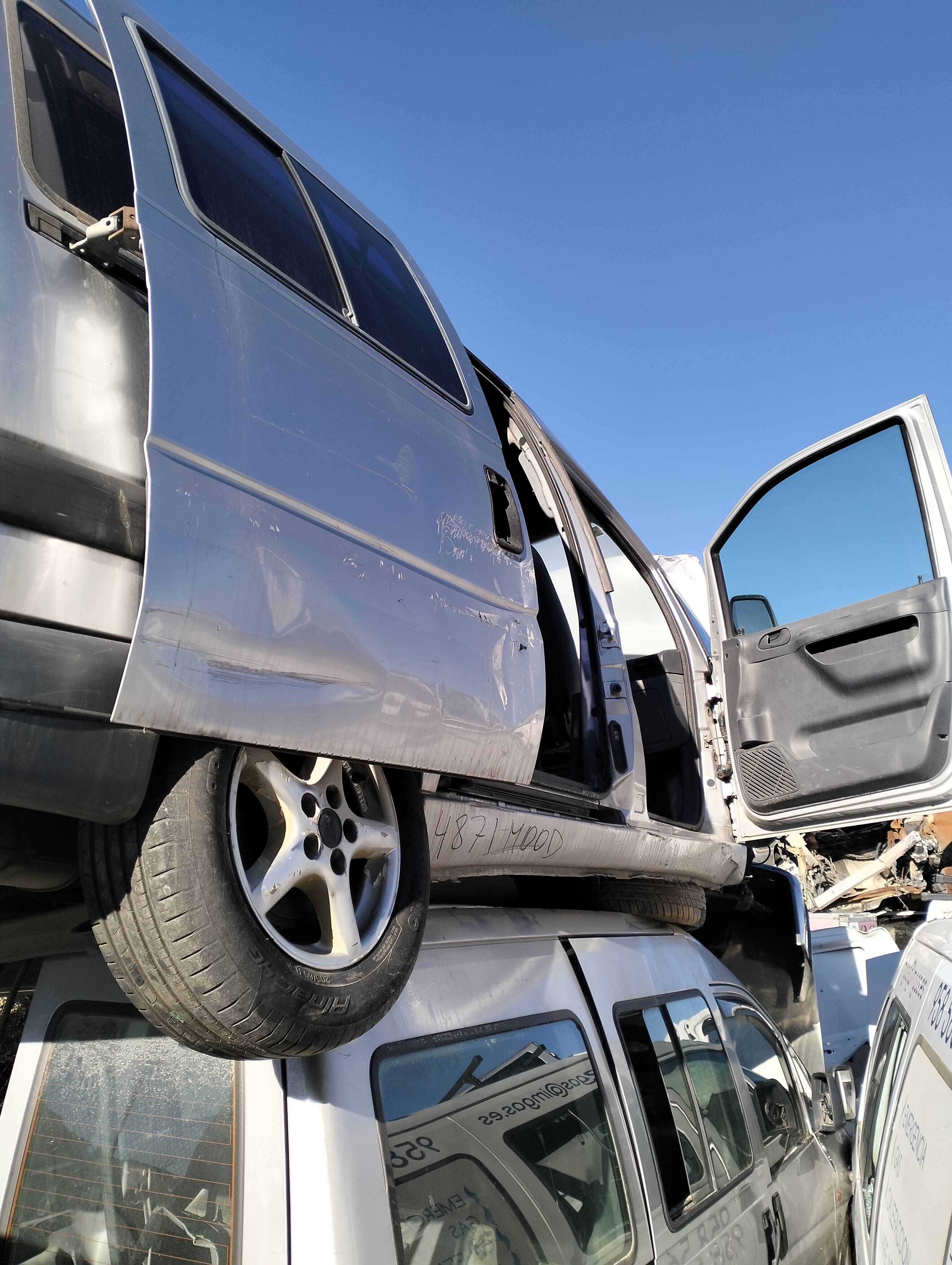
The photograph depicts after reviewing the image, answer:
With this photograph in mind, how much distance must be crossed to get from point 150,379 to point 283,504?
0.33 meters

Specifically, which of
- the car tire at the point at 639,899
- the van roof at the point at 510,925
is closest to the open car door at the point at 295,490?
the van roof at the point at 510,925

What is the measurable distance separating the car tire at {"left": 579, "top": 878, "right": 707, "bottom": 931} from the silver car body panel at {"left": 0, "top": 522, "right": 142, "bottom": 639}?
7.56ft

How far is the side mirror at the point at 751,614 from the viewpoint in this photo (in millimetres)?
4328

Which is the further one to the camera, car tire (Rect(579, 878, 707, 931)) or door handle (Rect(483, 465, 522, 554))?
car tire (Rect(579, 878, 707, 931))

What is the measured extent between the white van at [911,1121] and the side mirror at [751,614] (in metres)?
1.47

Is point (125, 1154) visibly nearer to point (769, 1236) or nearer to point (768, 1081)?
point (769, 1236)

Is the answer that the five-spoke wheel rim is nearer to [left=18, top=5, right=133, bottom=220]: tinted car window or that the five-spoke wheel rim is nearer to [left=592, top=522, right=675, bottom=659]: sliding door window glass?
[left=18, top=5, right=133, bottom=220]: tinted car window

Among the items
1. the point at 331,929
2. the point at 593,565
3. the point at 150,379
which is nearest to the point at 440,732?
the point at 331,929

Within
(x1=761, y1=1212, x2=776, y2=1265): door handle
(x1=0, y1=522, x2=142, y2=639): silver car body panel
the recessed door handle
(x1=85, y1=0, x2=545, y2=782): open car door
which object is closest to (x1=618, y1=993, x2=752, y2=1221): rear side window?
(x1=761, y1=1212, x2=776, y2=1265): door handle

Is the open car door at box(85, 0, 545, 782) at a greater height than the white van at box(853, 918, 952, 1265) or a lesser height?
greater

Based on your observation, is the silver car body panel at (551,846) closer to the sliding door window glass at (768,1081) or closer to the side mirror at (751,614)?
the sliding door window glass at (768,1081)

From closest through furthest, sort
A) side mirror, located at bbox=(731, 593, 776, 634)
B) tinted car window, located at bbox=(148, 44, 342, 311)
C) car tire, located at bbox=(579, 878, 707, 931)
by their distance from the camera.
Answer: tinted car window, located at bbox=(148, 44, 342, 311) → car tire, located at bbox=(579, 878, 707, 931) → side mirror, located at bbox=(731, 593, 776, 634)

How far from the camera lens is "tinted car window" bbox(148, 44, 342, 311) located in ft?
6.42

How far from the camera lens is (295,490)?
6.05 ft
